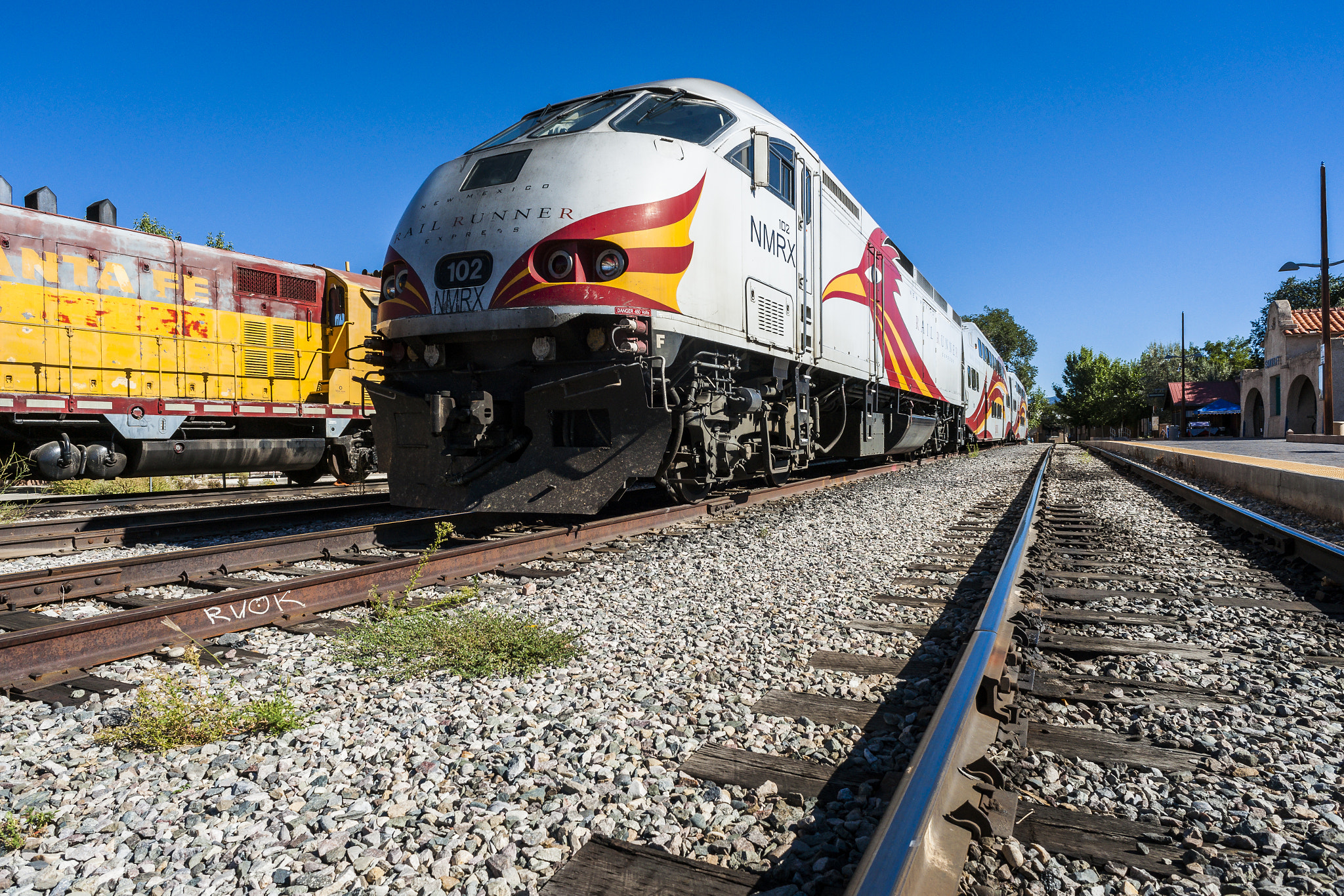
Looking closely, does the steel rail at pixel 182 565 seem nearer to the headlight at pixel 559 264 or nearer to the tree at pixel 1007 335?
the headlight at pixel 559 264

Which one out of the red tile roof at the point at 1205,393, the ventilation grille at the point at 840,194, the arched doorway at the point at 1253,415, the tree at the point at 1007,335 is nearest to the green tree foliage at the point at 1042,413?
the tree at the point at 1007,335

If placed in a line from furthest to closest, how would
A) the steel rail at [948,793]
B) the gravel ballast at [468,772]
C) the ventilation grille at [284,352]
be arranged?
the ventilation grille at [284,352]
the gravel ballast at [468,772]
the steel rail at [948,793]

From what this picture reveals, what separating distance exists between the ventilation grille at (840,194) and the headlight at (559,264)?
426 cm

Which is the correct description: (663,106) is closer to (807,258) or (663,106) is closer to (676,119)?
(676,119)

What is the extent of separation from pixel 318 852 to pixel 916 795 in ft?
4.32

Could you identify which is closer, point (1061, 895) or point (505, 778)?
point (1061, 895)

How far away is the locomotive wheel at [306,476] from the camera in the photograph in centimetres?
1154

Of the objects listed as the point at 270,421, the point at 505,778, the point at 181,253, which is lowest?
the point at 505,778

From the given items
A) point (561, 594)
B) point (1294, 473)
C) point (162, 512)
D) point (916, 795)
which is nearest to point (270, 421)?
point (162, 512)

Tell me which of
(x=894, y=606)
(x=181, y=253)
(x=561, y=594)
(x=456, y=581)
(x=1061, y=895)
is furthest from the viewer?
(x=181, y=253)

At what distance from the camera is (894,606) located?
402 cm

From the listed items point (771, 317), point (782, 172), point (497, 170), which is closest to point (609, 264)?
point (497, 170)

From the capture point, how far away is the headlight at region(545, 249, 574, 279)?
547cm

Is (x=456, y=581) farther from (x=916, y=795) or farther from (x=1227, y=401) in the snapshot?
(x=1227, y=401)
